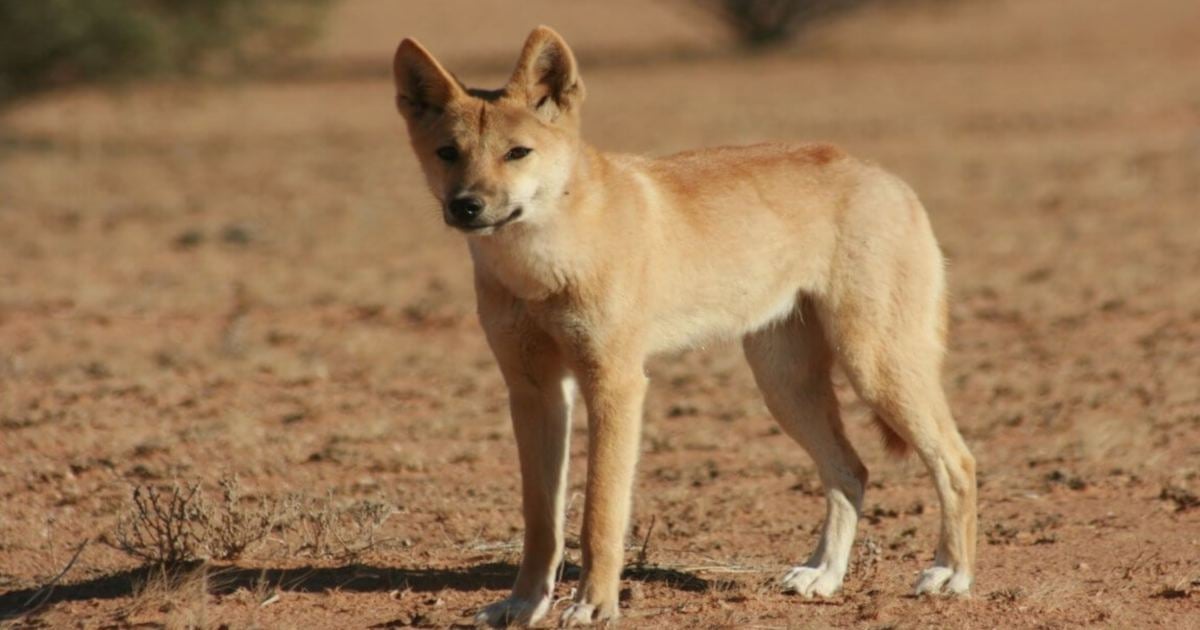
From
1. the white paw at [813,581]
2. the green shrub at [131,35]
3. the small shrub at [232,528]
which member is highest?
the green shrub at [131,35]

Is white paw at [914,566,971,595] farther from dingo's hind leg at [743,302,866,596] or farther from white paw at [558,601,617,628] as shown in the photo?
white paw at [558,601,617,628]

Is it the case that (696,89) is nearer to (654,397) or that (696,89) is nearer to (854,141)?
(854,141)

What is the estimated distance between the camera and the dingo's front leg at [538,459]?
529 cm

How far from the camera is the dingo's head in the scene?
16.5 ft

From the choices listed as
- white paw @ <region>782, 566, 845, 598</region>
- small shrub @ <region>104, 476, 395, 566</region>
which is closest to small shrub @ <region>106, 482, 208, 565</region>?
small shrub @ <region>104, 476, 395, 566</region>

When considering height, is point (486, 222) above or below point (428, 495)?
above

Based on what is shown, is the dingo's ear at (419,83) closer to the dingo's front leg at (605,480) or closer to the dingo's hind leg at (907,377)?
the dingo's front leg at (605,480)

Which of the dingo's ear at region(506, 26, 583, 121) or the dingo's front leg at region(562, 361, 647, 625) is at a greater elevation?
the dingo's ear at region(506, 26, 583, 121)

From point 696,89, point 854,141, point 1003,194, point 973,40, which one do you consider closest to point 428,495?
point 1003,194

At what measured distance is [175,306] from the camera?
11.7 m

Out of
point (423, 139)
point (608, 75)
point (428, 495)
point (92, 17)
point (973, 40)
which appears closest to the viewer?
point (423, 139)

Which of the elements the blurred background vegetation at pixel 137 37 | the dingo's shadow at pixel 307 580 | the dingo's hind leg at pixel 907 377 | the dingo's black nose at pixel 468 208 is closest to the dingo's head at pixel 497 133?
the dingo's black nose at pixel 468 208

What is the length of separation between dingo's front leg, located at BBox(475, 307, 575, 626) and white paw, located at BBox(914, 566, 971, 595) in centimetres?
127

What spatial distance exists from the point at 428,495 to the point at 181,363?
330 cm
